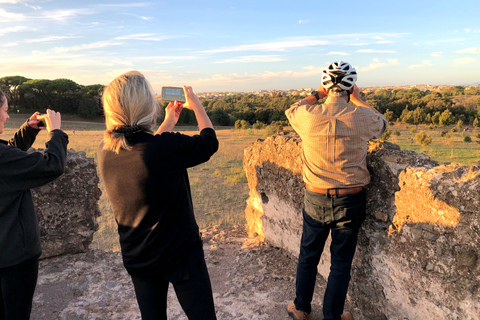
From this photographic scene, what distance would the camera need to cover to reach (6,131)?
2153cm

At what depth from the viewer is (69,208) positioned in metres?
4.82

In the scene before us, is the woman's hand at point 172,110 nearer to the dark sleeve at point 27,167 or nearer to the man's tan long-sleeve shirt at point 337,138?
the dark sleeve at point 27,167

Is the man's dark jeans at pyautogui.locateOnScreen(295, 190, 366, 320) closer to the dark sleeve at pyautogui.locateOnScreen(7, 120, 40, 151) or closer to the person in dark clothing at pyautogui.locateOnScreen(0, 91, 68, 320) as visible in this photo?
the person in dark clothing at pyautogui.locateOnScreen(0, 91, 68, 320)

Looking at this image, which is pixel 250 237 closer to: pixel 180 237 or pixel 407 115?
pixel 180 237

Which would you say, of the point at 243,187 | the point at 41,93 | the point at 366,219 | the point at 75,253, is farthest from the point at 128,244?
the point at 41,93

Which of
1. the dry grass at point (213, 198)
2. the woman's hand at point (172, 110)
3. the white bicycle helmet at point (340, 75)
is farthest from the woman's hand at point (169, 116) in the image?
the dry grass at point (213, 198)

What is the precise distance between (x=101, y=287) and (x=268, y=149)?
2.89 metres

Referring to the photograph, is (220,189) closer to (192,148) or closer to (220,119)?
(192,148)

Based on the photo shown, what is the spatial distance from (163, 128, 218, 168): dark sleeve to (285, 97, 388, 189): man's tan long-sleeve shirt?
1189 millimetres

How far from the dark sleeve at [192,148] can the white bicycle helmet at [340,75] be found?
138 cm

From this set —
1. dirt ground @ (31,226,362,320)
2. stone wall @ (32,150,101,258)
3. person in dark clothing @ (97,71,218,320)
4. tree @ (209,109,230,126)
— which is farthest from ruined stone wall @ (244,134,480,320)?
tree @ (209,109,230,126)

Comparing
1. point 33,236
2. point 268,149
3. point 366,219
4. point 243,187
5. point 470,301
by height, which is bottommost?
point 243,187

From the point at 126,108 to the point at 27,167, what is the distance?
0.87 m

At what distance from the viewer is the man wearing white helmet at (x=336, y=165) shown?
114 inches
